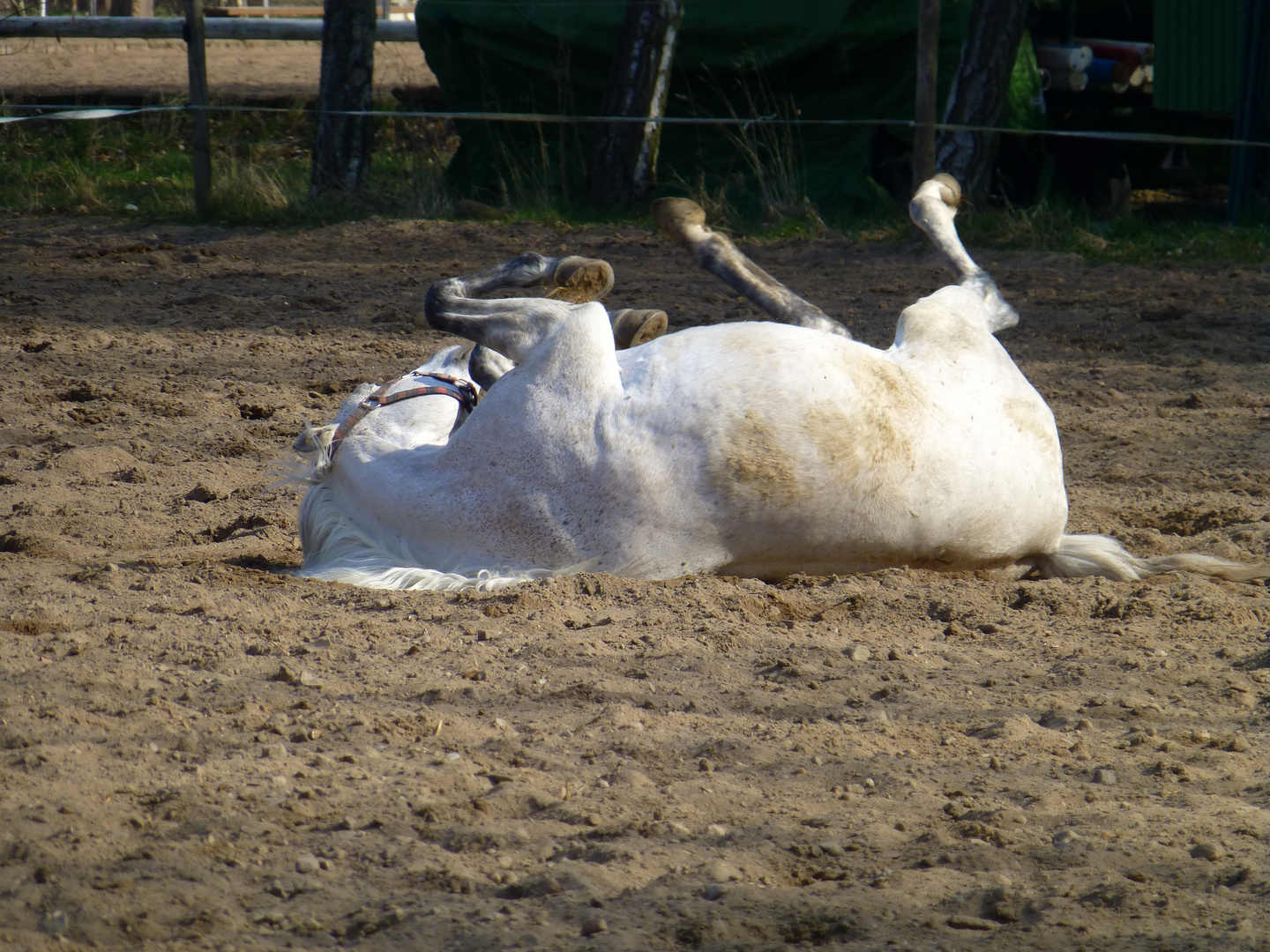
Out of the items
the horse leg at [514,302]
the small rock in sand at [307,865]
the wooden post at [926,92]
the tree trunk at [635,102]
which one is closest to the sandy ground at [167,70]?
the tree trunk at [635,102]

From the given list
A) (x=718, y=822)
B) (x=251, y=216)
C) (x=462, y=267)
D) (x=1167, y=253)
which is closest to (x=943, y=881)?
(x=718, y=822)

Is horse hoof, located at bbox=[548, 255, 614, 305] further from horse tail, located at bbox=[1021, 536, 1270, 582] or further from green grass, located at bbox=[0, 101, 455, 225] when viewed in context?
green grass, located at bbox=[0, 101, 455, 225]

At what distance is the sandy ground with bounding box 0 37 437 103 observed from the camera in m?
13.6

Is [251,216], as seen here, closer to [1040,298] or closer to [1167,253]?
[1040,298]

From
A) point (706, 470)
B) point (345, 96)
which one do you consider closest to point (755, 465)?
point (706, 470)

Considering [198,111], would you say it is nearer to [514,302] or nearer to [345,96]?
[345,96]

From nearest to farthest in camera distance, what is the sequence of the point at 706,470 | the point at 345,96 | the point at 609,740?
the point at 609,740 < the point at 706,470 < the point at 345,96

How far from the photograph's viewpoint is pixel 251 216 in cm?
930

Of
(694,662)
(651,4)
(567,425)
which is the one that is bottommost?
(694,662)

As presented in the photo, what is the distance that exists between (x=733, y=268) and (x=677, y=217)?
0.31m

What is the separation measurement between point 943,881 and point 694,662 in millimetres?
1005

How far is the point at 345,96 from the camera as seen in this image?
986cm

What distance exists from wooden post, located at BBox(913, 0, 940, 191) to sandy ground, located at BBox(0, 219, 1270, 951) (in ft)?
11.9

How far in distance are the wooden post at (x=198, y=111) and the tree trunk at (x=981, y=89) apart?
540 centimetres
